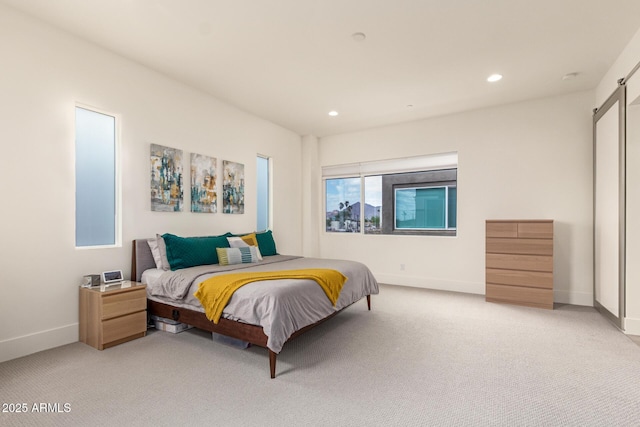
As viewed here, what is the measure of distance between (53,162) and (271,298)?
237 cm

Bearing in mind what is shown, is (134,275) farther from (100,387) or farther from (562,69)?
(562,69)

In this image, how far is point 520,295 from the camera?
4.16 meters

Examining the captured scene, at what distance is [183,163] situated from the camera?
3965 millimetres

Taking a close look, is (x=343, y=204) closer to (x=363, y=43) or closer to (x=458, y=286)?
(x=458, y=286)

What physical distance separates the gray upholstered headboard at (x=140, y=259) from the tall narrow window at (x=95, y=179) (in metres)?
0.23

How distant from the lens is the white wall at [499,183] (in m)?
4.23

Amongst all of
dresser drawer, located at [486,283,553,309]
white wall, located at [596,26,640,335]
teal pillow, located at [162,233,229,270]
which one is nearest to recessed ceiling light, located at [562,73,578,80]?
white wall, located at [596,26,640,335]

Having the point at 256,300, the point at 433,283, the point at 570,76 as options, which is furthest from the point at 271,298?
the point at 570,76

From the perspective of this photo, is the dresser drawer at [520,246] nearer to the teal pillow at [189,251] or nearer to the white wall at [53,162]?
the teal pillow at [189,251]

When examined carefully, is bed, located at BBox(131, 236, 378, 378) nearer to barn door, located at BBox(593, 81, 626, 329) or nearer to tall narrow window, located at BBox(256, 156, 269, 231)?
tall narrow window, located at BBox(256, 156, 269, 231)

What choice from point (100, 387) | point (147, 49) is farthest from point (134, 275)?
point (147, 49)

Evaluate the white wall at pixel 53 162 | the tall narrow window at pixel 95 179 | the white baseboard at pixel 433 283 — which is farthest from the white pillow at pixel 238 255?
the white baseboard at pixel 433 283

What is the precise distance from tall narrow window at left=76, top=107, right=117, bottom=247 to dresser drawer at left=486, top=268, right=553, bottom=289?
4.73 metres

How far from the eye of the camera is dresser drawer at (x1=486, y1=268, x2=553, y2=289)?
402 cm
